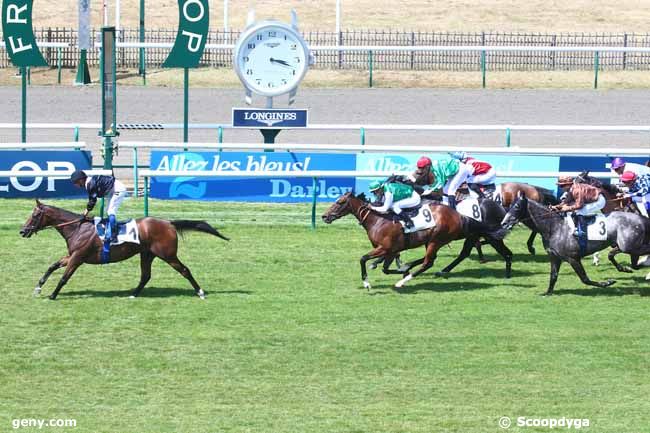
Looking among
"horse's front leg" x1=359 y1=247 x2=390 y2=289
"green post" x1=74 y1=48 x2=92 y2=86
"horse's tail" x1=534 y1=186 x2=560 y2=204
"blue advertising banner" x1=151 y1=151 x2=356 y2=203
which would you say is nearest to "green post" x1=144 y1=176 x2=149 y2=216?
"blue advertising banner" x1=151 y1=151 x2=356 y2=203

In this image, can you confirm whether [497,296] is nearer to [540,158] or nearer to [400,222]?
[400,222]

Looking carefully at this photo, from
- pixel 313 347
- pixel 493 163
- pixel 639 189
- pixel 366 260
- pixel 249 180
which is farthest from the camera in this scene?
pixel 493 163

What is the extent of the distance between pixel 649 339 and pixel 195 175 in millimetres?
8459

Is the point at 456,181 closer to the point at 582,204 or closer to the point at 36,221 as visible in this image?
the point at 582,204

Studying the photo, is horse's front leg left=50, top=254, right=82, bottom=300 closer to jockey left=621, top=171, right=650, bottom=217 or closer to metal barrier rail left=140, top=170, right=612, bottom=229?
metal barrier rail left=140, top=170, right=612, bottom=229

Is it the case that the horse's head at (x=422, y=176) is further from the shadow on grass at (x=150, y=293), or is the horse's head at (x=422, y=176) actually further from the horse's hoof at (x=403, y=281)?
the shadow on grass at (x=150, y=293)

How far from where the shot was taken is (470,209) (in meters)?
16.6

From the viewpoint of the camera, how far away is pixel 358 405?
11070 mm

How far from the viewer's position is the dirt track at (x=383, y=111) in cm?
2800

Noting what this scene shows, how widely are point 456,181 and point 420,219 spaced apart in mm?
1598

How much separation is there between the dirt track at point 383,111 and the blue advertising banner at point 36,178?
21.7 feet

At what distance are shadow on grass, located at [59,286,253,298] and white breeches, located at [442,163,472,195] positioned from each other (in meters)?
3.36

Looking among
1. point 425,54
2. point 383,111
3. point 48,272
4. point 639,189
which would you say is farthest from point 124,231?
point 425,54

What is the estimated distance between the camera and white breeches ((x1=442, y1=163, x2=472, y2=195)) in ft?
56.6
